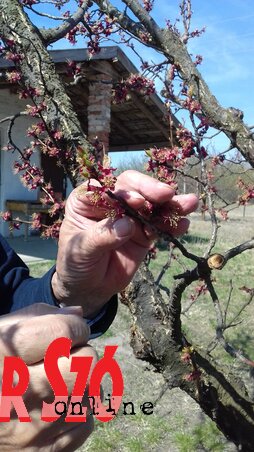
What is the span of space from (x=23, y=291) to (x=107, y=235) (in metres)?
0.59

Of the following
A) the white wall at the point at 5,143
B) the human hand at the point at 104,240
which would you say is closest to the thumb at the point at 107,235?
the human hand at the point at 104,240

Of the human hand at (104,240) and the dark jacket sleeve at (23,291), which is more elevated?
the human hand at (104,240)

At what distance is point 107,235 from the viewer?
102 centimetres

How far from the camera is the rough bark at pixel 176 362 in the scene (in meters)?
1.99

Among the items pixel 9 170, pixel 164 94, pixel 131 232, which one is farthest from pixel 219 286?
pixel 131 232

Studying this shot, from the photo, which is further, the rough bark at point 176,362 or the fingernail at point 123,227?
the rough bark at point 176,362

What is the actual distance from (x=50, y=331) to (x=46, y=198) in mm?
1526

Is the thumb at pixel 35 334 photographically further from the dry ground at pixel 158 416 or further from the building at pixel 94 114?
the building at pixel 94 114

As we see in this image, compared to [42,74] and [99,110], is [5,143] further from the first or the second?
[42,74]

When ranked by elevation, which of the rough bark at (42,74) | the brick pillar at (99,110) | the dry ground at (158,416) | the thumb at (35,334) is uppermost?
the brick pillar at (99,110)

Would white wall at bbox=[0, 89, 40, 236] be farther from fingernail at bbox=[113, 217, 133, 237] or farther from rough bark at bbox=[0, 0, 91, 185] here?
fingernail at bbox=[113, 217, 133, 237]

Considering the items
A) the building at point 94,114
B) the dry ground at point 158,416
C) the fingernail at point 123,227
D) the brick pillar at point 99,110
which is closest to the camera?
Result: the fingernail at point 123,227

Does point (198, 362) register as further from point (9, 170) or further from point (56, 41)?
point (9, 170)

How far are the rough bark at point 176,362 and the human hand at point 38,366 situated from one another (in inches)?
44.7
